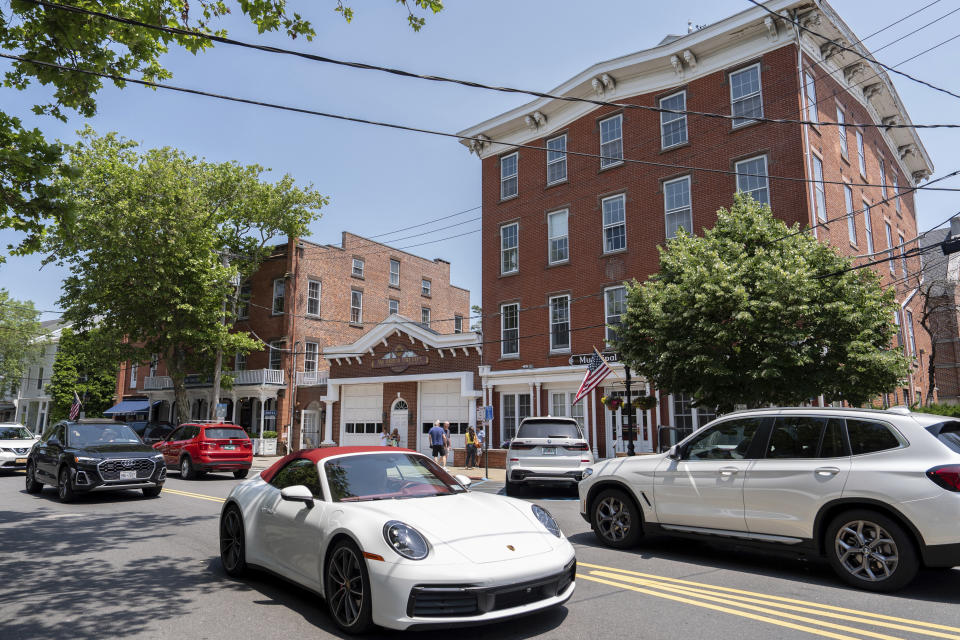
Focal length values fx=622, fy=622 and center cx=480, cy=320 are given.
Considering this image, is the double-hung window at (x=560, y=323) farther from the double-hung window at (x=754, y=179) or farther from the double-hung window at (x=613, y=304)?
the double-hung window at (x=754, y=179)

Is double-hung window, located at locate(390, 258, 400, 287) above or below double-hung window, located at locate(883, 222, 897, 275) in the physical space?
above

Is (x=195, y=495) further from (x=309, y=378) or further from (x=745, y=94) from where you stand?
(x=309, y=378)

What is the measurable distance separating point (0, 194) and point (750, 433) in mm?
10243

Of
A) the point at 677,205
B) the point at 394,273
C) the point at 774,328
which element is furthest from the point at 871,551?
the point at 394,273

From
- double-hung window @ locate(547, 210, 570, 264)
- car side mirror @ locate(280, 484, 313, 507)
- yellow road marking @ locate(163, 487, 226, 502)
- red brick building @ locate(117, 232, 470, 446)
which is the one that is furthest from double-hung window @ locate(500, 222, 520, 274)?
car side mirror @ locate(280, 484, 313, 507)

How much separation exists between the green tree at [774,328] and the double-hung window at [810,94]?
23.4 feet

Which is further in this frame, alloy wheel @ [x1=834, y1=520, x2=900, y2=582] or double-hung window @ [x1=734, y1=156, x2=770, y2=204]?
double-hung window @ [x1=734, y1=156, x2=770, y2=204]

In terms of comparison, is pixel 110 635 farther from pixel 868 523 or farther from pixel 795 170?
pixel 795 170

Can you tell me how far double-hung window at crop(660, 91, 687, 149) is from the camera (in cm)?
2205

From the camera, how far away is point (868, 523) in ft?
19.5

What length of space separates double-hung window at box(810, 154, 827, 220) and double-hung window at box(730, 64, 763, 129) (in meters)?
2.37

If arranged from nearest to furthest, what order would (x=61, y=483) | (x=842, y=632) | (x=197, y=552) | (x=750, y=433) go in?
(x=842, y=632), (x=750, y=433), (x=197, y=552), (x=61, y=483)

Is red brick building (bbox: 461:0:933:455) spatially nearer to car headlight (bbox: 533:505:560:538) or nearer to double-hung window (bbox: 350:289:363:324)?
car headlight (bbox: 533:505:560:538)

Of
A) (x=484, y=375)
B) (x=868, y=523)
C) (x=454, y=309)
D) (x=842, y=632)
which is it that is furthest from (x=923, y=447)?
(x=454, y=309)
